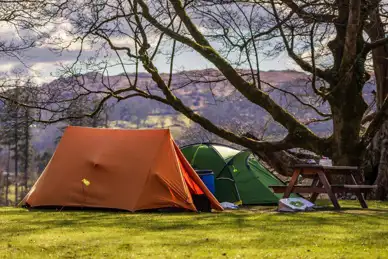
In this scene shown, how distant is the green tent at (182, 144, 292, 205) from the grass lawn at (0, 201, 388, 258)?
3.56 meters

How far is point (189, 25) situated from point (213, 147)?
446 cm

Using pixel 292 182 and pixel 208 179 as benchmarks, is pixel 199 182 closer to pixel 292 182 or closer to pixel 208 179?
pixel 208 179

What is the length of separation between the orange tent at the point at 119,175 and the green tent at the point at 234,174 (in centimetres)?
240

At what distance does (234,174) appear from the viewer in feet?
59.3

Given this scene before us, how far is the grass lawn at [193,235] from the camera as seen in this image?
27.2ft

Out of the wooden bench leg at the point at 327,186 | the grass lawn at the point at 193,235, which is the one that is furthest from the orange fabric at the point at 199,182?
the wooden bench leg at the point at 327,186

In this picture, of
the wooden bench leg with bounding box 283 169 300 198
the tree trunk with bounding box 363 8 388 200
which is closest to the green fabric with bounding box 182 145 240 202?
the wooden bench leg with bounding box 283 169 300 198

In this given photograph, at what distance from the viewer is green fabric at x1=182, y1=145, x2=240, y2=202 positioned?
1778 centimetres

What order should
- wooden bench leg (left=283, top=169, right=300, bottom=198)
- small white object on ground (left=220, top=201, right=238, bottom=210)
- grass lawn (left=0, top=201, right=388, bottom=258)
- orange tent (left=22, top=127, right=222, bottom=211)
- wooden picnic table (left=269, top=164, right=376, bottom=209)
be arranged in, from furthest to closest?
small white object on ground (left=220, top=201, right=238, bottom=210) < wooden bench leg (left=283, top=169, right=300, bottom=198) < wooden picnic table (left=269, top=164, right=376, bottom=209) < orange tent (left=22, top=127, right=222, bottom=211) < grass lawn (left=0, top=201, right=388, bottom=258)

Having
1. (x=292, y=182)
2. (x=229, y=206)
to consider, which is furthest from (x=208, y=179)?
(x=292, y=182)

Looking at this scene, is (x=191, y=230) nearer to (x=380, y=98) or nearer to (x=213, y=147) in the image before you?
(x=213, y=147)

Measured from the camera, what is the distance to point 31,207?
16016mm

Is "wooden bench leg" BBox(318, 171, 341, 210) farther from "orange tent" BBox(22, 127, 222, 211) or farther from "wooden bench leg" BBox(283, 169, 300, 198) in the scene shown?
"orange tent" BBox(22, 127, 222, 211)

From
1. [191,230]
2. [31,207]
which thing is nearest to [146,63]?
[31,207]
